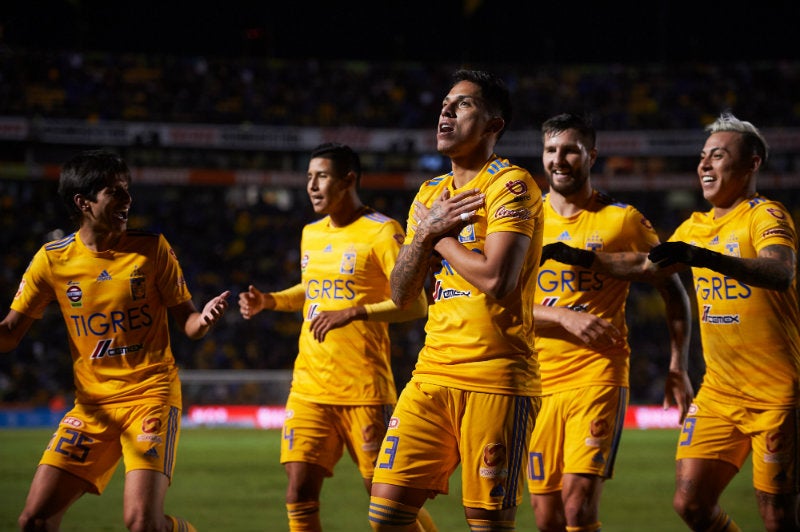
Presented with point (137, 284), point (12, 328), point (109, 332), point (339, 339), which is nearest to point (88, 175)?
point (137, 284)

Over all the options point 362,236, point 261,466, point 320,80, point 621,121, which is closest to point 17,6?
point 320,80

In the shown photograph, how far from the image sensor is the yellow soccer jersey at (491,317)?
12.8 ft

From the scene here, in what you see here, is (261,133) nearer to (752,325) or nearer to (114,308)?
(114,308)

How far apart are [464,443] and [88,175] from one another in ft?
8.67

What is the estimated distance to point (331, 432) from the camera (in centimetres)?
579

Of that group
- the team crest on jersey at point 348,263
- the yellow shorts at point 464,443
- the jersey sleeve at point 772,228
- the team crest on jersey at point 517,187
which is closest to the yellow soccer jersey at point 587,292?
the jersey sleeve at point 772,228

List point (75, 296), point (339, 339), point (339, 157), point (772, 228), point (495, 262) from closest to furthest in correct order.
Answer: point (495, 262), point (772, 228), point (75, 296), point (339, 339), point (339, 157)

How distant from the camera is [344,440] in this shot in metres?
5.87

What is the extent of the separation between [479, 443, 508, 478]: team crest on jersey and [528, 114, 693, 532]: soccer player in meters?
1.30

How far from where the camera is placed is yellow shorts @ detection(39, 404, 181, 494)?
188 inches

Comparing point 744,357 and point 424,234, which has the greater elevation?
point 424,234

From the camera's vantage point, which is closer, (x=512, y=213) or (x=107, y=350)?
(x=512, y=213)

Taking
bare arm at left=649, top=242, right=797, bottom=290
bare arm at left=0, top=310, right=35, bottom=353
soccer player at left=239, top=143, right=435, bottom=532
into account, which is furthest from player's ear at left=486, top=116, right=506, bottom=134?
bare arm at left=0, top=310, right=35, bottom=353

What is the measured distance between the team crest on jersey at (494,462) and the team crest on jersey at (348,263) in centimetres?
236
